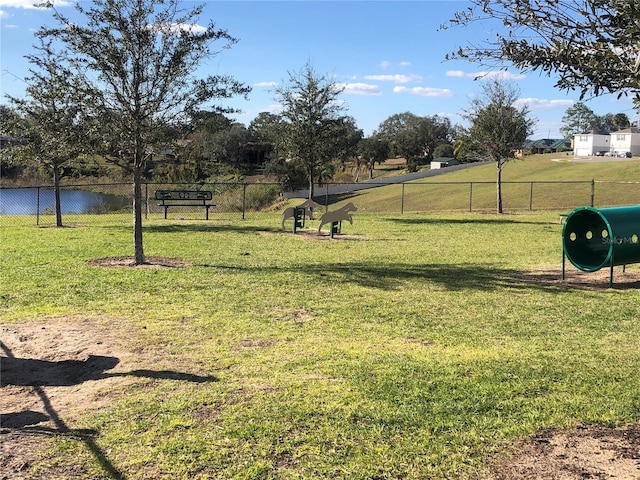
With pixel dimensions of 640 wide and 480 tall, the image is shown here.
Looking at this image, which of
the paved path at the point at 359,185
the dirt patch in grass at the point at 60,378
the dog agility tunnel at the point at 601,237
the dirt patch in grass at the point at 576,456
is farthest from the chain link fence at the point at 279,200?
the dirt patch in grass at the point at 576,456

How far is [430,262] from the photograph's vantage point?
35.9ft

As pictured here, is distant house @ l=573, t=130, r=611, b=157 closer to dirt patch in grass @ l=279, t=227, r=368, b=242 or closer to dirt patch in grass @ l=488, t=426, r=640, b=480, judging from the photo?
dirt patch in grass @ l=279, t=227, r=368, b=242

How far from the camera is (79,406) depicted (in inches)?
159

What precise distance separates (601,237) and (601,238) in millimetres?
25

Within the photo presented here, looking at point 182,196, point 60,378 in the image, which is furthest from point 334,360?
point 182,196

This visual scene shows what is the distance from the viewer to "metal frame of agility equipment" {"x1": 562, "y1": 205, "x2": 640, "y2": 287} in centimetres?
838

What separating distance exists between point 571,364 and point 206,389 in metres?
3.21

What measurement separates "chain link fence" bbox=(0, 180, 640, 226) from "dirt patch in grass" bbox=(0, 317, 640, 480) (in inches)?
613

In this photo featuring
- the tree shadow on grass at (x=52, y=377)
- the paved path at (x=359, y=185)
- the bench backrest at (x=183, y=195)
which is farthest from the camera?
the paved path at (x=359, y=185)

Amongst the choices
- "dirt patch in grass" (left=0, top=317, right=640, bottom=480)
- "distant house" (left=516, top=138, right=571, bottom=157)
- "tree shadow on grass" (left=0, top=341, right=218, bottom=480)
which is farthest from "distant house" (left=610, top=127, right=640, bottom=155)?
"tree shadow on grass" (left=0, top=341, right=218, bottom=480)

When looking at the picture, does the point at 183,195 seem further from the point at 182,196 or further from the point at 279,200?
the point at 279,200

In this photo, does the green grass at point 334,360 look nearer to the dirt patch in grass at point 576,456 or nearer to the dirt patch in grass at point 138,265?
the dirt patch in grass at point 576,456

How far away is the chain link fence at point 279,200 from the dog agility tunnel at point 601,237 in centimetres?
1186

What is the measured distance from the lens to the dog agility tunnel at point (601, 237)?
8375 mm
